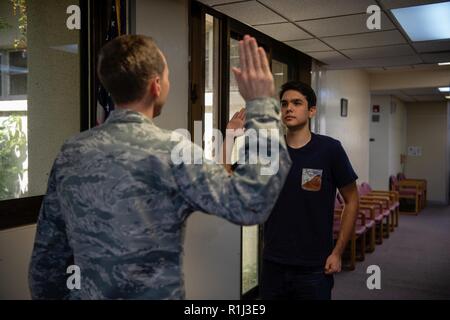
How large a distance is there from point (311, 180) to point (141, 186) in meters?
1.12

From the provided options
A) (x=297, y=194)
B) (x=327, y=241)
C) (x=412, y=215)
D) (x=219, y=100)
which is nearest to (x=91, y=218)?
(x=297, y=194)

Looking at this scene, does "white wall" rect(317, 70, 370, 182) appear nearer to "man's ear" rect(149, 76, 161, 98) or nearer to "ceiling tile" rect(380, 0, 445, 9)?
"ceiling tile" rect(380, 0, 445, 9)

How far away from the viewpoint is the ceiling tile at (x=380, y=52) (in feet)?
13.0

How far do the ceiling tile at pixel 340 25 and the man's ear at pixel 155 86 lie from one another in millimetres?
2412

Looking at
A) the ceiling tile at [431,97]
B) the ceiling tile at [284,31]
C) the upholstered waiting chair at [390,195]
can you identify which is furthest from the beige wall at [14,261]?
the ceiling tile at [431,97]

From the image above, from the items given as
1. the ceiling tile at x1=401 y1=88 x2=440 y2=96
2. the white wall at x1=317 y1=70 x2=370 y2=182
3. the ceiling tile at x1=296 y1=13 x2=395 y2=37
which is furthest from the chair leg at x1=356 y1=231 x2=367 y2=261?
the ceiling tile at x1=401 y1=88 x2=440 y2=96

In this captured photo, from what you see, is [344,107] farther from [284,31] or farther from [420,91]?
[284,31]

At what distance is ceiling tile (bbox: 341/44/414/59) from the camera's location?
3.95m

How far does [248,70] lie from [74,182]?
46 cm

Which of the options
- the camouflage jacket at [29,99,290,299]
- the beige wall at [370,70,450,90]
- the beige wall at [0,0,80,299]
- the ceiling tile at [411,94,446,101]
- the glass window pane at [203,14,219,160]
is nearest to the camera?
the camouflage jacket at [29,99,290,299]

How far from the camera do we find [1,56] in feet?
6.00

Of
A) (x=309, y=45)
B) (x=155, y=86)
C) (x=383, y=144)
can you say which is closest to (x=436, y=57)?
(x=309, y=45)

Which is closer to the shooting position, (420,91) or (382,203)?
(382,203)

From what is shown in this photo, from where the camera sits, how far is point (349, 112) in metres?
6.20
